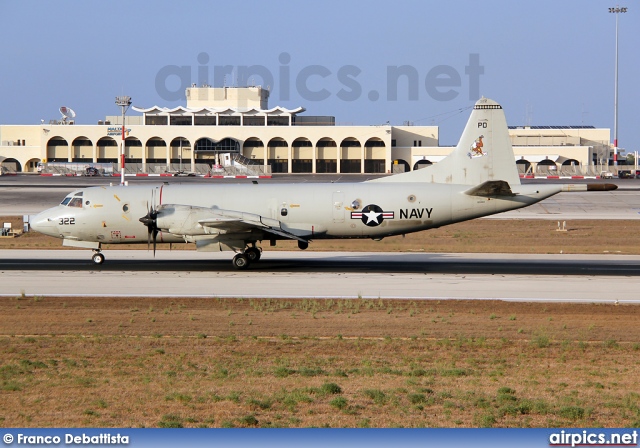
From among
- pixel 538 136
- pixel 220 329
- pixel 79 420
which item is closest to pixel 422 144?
pixel 538 136

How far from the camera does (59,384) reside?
1562 cm

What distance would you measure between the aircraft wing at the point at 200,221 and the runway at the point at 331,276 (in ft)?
6.19

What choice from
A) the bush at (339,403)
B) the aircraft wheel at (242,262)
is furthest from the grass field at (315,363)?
the aircraft wheel at (242,262)

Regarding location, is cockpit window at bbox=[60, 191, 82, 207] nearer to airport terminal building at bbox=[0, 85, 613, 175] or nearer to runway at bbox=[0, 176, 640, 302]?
runway at bbox=[0, 176, 640, 302]

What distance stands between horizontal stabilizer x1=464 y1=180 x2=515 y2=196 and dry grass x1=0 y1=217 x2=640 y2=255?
9821 mm

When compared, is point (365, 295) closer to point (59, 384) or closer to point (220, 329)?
point (220, 329)

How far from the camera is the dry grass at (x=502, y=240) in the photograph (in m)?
43.8

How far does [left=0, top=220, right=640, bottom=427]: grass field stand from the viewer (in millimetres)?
13625

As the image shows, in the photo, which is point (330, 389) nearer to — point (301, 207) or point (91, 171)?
point (301, 207)

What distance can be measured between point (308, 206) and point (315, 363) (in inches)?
659

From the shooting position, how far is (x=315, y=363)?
17.9 m

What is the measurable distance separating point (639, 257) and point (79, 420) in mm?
34297

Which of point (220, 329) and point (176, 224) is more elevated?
point (176, 224)

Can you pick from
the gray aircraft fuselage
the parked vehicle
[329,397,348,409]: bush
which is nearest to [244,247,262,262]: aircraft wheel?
the gray aircraft fuselage
